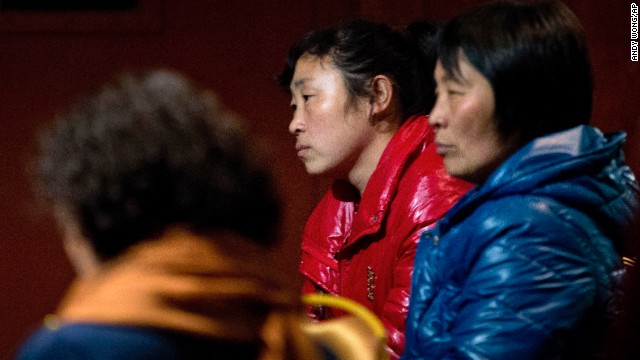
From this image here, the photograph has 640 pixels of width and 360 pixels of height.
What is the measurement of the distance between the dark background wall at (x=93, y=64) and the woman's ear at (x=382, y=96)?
104cm

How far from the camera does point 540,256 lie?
127cm

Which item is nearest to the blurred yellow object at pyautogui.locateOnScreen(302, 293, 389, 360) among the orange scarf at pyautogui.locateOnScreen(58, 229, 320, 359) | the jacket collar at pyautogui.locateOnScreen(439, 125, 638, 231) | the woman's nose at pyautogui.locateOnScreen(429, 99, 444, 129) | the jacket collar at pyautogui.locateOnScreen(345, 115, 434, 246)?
the orange scarf at pyautogui.locateOnScreen(58, 229, 320, 359)

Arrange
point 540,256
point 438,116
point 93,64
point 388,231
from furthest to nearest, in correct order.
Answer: point 93,64 < point 388,231 < point 438,116 < point 540,256

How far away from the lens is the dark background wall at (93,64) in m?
3.12

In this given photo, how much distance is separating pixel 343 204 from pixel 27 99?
1450 mm

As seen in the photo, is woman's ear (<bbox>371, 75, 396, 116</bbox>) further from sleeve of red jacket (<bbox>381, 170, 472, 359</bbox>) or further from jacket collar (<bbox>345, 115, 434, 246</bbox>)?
sleeve of red jacket (<bbox>381, 170, 472, 359</bbox>)

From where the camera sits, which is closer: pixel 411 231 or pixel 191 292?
pixel 191 292

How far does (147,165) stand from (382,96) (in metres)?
1.30

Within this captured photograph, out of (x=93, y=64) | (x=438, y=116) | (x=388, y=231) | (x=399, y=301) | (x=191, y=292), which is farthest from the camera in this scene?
(x=93, y=64)

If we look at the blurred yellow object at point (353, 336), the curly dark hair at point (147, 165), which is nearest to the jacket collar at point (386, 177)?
the blurred yellow object at point (353, 336)

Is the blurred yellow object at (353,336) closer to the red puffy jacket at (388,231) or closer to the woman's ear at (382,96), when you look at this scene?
the red puffy jacket at (388,231)

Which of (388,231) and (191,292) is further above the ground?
(191,292)

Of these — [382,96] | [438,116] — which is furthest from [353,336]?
[382,96]

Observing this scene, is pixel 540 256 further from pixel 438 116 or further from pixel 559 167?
pixel 438 116
